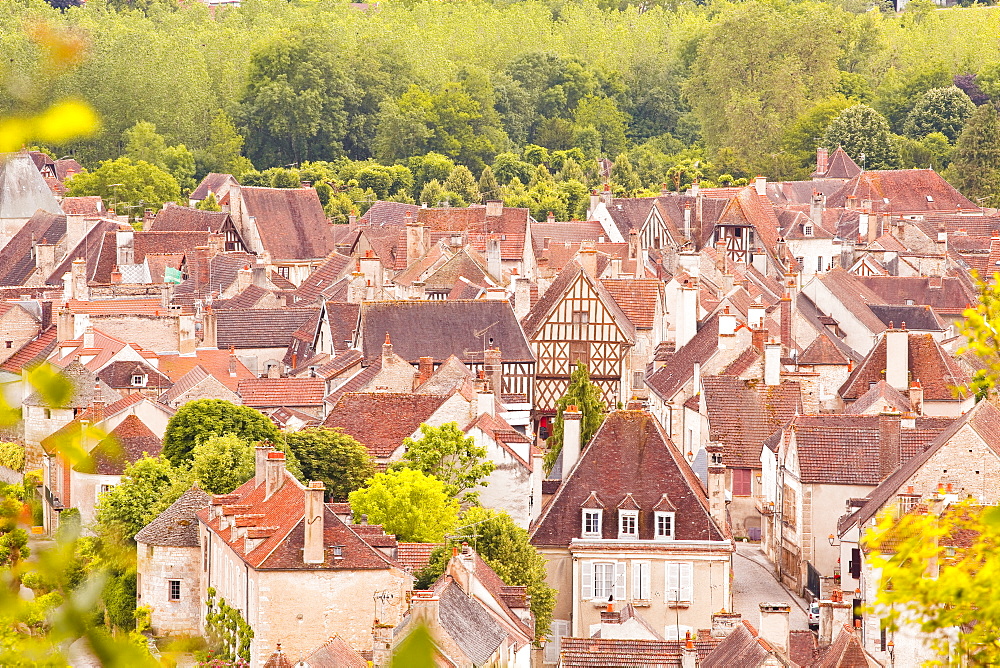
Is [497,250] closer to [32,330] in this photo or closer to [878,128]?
[32,330]

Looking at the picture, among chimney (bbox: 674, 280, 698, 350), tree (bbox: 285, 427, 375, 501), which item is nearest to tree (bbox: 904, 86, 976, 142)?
chimney (bbox: 674, 280, 698, 350)

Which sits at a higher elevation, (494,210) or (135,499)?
(494,210)

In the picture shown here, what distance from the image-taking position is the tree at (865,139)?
98438 millimetres

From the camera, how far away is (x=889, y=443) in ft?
112

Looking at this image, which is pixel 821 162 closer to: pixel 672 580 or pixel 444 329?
pixel 444 329

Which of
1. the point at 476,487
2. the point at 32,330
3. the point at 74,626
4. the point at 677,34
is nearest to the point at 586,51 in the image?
the point at 677,34

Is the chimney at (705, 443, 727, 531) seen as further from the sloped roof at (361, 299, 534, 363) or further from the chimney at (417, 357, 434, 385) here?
the sloped roof at (361, 299, 534, 363)

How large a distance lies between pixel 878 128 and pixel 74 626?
318 feet

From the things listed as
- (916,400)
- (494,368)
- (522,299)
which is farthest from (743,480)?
(522,299)

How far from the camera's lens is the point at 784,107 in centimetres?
10838

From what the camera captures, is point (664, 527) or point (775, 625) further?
point (664, 527)

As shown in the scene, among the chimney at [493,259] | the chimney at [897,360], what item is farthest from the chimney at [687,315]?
the chimney at [493,259]

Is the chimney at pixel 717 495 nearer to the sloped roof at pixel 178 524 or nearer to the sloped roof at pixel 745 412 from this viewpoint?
the sloped roof at pixel 745 412

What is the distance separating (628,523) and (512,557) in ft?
7.96
